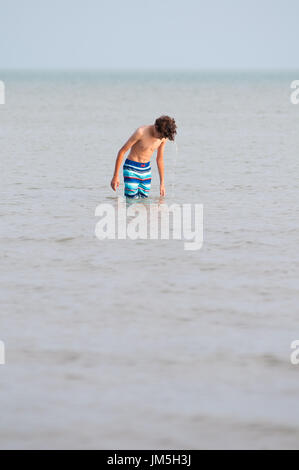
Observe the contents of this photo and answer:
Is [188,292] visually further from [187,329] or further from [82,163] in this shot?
[82,163]

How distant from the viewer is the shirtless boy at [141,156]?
10328 mm

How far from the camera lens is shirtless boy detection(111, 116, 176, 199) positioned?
10328mm

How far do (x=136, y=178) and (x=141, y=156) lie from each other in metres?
0.38

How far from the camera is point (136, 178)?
1105cm

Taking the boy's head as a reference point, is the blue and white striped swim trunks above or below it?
below

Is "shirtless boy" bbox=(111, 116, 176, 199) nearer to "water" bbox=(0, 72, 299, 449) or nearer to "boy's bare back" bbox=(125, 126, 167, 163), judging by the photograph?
"boy's bare back" bbox=(125, 126, 167, 163)

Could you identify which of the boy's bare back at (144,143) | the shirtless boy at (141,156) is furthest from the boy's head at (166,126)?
the boy's bare back at (144,143)

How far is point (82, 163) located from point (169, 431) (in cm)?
1341

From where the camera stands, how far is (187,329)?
578 cm

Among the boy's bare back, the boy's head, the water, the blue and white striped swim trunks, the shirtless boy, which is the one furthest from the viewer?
the blue and white striped swim trunks

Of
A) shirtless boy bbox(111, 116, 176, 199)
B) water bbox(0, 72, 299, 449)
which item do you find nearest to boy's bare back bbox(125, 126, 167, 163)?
shirtless boy bbox(111, 116, 176, 199)

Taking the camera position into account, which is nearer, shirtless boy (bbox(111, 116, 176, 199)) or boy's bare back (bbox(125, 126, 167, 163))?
shirtless boy (bbox(111, 116, 176, 199))

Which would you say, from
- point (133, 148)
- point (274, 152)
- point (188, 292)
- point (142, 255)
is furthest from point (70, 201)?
point (274, 152)

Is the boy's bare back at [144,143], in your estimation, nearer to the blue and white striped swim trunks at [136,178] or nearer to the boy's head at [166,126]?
the blue and white striped swim trunks at [136,178]
